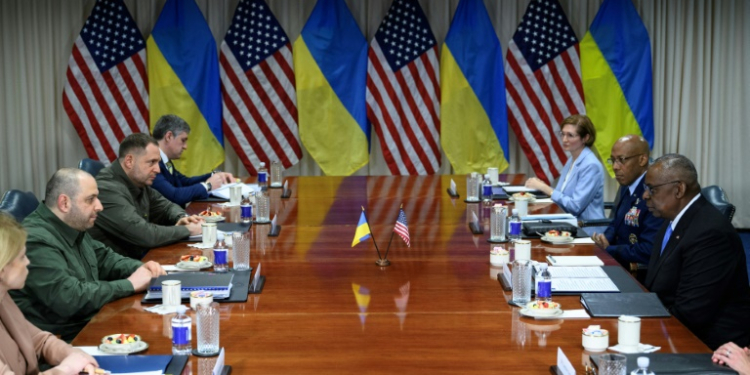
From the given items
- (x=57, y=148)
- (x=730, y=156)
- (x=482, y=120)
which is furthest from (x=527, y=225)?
(x=57, y=148)

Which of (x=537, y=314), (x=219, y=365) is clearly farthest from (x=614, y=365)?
(x=219, y=365)

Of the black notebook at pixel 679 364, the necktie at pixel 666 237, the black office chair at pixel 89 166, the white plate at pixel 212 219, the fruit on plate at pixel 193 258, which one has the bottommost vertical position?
the black notebook at pixel 679 364

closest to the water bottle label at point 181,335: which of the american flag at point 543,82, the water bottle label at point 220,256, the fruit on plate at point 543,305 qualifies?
the water bottle label at point 220,256

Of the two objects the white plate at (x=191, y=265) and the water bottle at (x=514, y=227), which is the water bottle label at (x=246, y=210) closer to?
the white plate at (x=191, y=265)

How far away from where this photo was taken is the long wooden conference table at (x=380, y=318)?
3.20m

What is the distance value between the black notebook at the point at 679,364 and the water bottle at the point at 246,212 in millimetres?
2965

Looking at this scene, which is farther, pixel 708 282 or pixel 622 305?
pixel 708 282

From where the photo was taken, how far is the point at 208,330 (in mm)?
3221

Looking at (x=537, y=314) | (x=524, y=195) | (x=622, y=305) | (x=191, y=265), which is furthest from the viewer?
(x=524, y=195)

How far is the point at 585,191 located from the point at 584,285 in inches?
104

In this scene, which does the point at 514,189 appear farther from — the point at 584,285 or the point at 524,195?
the point at 584,285

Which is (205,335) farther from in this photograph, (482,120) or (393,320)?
(482,120)

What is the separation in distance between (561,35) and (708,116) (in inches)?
62.4

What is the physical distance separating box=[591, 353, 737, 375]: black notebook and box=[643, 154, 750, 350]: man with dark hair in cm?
93
